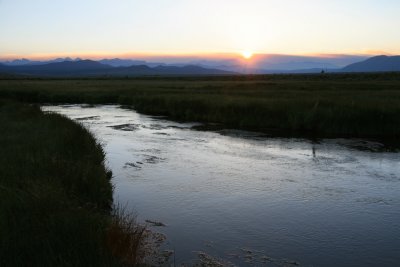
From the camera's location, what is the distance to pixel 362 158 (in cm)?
1830

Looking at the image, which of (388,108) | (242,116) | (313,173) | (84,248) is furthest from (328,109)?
(84,248)

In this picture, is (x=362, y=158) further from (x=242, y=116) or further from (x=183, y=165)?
(x=242, y=116)

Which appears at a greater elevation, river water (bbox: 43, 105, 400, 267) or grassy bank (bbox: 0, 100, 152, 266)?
grassy bank (bbox: 0, 100, 152, 266)

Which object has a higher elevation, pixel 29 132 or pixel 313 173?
pixel 29 132

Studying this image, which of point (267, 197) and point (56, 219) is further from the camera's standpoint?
point (267, 197)

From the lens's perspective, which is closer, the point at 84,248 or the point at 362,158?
the point at 84,248

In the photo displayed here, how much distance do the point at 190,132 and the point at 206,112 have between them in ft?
23.6

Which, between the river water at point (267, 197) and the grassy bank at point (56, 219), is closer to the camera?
the grassy bank at point (56, 219)

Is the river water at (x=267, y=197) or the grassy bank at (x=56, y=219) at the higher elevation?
the grassy bank at (x=56, y=219)

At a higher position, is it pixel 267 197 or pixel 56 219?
pixel 56 219

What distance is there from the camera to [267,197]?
12.8 m

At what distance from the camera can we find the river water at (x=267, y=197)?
9055 mm

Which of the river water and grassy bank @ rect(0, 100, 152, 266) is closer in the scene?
grassy bank @ rect(0, 100, 152, 266)

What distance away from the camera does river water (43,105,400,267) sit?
9.05 metres
